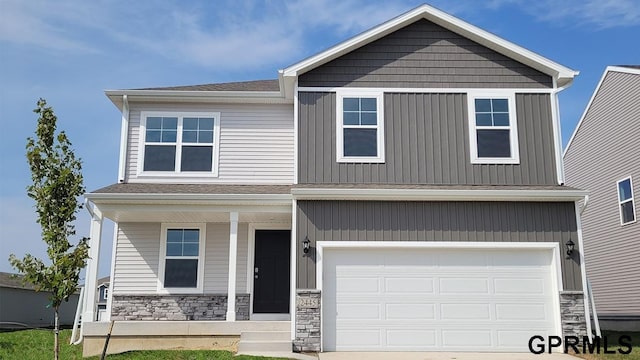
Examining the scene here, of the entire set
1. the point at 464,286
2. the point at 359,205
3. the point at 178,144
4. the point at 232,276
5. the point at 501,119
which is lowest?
the point at 464,286

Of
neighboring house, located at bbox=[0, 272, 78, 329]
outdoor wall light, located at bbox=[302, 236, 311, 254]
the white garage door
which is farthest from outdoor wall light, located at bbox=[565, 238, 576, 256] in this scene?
neighboring house, located at bbox=[0, 272, 78, 329]

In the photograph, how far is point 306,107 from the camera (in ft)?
41.0

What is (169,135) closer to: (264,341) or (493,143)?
(264,341)

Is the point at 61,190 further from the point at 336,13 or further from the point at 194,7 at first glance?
the point at 336,13

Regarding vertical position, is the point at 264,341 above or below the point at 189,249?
below

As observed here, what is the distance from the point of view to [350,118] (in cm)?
1248

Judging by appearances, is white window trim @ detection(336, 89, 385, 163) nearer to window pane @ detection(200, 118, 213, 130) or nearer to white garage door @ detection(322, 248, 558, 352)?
white garage door @ detection(322, 248, 558, 352)

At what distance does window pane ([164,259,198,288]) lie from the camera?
44.0 feet

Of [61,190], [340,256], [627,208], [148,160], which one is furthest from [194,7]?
[627,208]

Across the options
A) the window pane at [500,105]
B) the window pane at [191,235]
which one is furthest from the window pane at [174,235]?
the window pane at [500,105]

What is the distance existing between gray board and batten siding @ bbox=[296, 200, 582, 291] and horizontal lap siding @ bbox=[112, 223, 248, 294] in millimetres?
2679

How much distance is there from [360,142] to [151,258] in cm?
536

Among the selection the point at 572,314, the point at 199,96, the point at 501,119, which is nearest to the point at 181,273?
the point at 199,96

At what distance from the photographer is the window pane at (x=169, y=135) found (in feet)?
45.0
